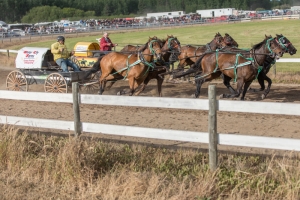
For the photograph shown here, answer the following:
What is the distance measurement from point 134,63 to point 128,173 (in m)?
6.63

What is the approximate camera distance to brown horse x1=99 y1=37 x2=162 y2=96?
1175 cm

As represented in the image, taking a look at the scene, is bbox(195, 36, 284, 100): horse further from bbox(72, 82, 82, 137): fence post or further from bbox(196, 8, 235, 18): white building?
bbox(196, 8, 235, 18): white building

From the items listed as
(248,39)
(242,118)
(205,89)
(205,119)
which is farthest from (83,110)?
(248,39)

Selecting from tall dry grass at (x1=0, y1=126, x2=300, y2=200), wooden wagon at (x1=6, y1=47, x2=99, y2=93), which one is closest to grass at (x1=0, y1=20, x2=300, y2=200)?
tall dry grass at (x1=0, y1=126, x2=300, y2=200)

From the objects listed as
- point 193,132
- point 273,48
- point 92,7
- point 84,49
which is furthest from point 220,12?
point 193,132

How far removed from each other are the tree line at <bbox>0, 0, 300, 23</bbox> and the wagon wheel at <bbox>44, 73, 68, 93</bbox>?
109651 mm

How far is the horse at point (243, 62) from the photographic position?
36.7 feet

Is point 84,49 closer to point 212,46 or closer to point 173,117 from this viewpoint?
point 212,46

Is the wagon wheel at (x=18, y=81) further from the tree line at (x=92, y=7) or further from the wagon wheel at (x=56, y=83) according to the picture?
the tree line at (x=92, y=7)

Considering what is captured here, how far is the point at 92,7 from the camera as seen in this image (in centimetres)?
15300

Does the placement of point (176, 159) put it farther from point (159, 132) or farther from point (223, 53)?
point (223, 53)

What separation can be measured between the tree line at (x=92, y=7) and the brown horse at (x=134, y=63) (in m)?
111

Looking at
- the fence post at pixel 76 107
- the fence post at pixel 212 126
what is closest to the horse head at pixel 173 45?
the fence post at pixel 76 107

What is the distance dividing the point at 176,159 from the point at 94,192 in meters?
1.43
